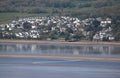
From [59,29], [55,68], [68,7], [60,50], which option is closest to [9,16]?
[59,29]

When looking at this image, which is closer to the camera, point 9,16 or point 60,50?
point 60,50

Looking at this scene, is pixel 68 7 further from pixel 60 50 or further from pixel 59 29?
pixel 60 50

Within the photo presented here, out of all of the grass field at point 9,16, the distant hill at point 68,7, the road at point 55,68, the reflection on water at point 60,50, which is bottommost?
the reflection on water at point 60,50

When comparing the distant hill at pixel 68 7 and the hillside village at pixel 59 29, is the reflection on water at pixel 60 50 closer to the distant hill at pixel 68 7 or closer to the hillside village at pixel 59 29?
the hillside village at pixel 59 29

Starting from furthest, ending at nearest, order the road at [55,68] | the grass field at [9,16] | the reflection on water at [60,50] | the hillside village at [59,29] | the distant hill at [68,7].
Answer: the distant hill at [68,7]
the grass field at [9,16]
the hillside village at [59,29]
the reflection on water at [60,50]
the road at [55,68]

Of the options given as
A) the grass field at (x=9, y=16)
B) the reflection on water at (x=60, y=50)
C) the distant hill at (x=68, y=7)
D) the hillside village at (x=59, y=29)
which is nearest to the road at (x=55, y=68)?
the reflection on water at (x=60, y=50)

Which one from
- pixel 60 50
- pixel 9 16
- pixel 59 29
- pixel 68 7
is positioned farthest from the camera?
pixel 68 7

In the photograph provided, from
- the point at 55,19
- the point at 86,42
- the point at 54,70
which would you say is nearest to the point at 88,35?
the point at 86,42
